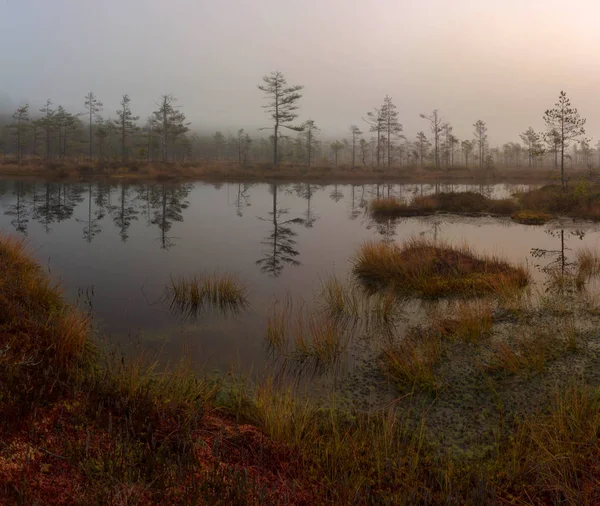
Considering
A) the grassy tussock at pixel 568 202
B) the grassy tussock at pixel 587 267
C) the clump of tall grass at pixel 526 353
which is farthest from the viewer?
→ the grassy tussock at pixel 568 202

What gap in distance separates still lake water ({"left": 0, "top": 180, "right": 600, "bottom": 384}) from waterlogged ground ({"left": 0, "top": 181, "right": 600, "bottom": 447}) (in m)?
0.04

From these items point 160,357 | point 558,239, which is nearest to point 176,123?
point 558,239

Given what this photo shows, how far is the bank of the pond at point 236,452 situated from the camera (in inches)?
121

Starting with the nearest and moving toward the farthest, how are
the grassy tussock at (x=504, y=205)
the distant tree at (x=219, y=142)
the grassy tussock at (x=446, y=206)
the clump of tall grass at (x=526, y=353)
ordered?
the clump of tall grass at (x=526, y=353), the grassy tussock at (x=504, y=205), the grassy tussock at (x=446, y=206), the distant tree at (x=219, y=142)

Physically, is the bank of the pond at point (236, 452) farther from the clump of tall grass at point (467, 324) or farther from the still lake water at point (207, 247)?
the clump of tall grass at point (467, 324)

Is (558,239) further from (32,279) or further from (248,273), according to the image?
(32,279)

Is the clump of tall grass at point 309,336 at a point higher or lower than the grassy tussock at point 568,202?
lower

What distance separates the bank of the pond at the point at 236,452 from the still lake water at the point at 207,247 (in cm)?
198

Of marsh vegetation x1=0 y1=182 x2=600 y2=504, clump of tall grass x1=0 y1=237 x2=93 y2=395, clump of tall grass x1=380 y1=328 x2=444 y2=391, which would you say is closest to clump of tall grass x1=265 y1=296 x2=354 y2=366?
marsh vegetation x1=0 y1=182 x2=600 y2=504

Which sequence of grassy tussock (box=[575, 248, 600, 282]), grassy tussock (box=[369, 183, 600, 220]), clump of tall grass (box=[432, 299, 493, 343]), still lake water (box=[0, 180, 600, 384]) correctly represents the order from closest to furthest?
clump of tall grass (box=[432, 299, 493, 343]) < still lake water (box=[0, 180, 600, 384]) < grassy tussock (box=[575, 248, 600, 282]) < grassy tussock (box=[369, 183, 600, 220])

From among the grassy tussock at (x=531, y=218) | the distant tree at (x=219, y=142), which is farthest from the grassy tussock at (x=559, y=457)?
the distant tree at (x=219, y=142)

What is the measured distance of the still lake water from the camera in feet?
26.1

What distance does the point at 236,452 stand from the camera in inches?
152

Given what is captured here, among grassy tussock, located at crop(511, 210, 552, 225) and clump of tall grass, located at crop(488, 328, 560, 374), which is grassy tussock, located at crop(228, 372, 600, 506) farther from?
grassy tussock, located at crop(511, 210, 552, 225)
